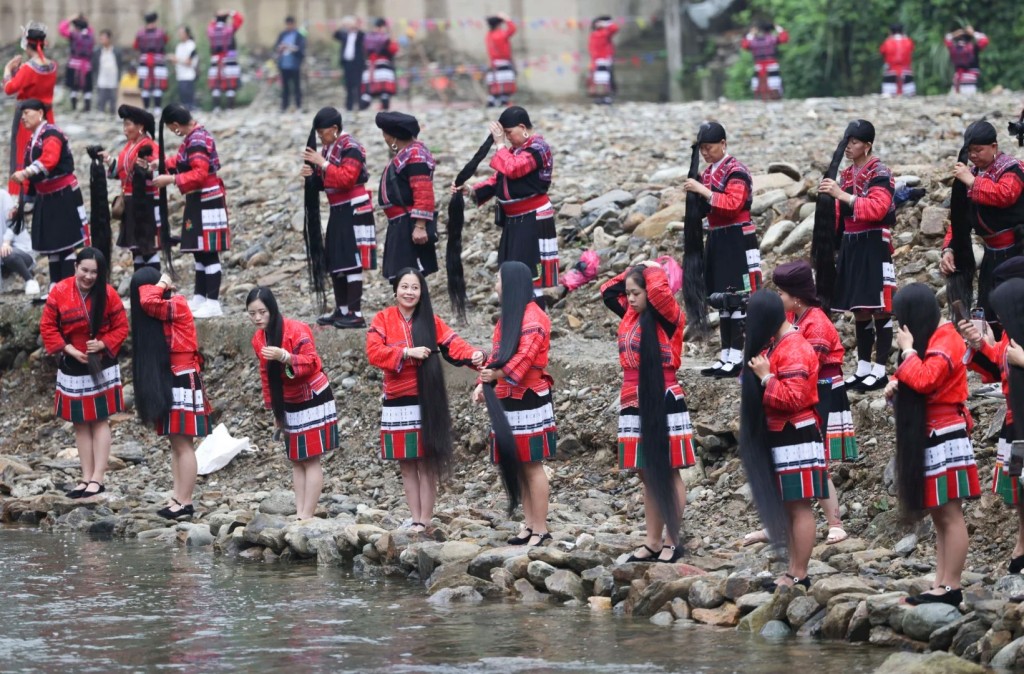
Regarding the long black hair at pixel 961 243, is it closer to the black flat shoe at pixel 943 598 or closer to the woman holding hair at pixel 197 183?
the black flat shoe at pixel 943 598

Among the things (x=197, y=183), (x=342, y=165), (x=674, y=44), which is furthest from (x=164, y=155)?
(x=674, y=44)

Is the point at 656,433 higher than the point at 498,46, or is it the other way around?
the point at 498,46

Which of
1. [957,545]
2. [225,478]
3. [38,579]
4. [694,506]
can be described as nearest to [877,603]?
[957,545]

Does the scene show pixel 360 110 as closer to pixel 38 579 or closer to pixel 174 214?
pixel 174 214

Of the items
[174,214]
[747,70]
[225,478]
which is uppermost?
[747,70]

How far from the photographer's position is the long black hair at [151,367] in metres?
9.74

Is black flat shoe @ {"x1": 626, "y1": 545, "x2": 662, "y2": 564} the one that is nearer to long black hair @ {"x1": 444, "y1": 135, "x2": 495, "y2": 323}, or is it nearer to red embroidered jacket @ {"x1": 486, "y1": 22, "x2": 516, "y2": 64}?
long black hair @ {"x1": 444, "y1": 135, "x2": 495, "y2": 323}

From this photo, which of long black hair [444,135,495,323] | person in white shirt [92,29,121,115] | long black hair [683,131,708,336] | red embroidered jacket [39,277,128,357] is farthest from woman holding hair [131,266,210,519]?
person in white shirt [92,29,121,115]

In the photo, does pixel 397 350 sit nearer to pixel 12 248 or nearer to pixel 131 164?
pixel 131 164

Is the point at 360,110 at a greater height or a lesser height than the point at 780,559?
greater

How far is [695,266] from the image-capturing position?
9852 millimetres

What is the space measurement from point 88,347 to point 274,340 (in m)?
1.71

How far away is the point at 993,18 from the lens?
23.9m

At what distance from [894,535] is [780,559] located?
3.24 ft
